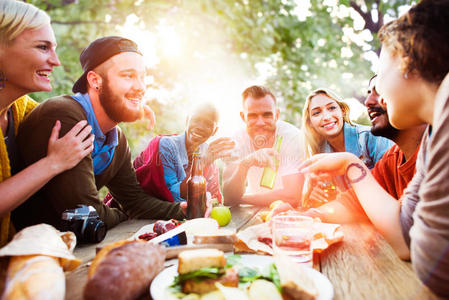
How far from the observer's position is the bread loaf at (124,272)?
0.85 m

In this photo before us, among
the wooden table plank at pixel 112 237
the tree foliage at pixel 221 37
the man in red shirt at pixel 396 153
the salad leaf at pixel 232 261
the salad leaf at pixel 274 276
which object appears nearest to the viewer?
the salad leaf at pixel 274 276

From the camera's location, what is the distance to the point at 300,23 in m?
4.64

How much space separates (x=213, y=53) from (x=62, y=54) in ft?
6.36

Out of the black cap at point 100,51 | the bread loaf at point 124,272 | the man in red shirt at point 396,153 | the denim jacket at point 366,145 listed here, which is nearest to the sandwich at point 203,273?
the bread loaf at point 124,272

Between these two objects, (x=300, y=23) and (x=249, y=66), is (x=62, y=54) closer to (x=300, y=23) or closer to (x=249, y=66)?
(x=249, y=66)

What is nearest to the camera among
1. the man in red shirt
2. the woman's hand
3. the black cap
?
the woman's hand

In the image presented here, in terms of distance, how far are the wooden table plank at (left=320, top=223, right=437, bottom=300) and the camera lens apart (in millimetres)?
1029

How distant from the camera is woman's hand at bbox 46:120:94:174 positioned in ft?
5.52

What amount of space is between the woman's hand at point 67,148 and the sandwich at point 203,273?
1.00 meters

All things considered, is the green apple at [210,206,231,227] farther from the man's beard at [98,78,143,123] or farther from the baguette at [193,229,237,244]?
the man's beard at [98,78,143,123]

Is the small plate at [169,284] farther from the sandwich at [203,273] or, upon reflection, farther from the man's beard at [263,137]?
the man's beard at [263,137]

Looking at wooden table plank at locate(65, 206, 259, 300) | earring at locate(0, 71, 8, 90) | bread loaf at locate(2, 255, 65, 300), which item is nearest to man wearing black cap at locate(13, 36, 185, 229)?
wooden table plank at locate(65, 206, 259, 300)

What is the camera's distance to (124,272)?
905mm

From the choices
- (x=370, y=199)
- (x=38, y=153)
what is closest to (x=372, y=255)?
(x=370, y=199)
